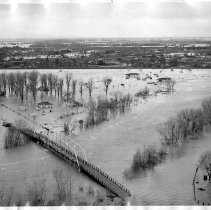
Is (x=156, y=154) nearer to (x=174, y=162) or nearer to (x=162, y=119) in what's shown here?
(x=174, y=162)

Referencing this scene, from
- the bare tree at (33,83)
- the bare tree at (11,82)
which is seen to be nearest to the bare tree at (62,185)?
the bare tree at (33,83)

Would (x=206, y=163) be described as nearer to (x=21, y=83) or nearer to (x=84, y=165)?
(x=84, y=165)

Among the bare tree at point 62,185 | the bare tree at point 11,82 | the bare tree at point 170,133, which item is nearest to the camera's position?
the bare tree at point 62,185

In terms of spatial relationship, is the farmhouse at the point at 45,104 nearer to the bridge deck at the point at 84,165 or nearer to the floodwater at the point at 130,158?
the floodwater at the point at 130,158

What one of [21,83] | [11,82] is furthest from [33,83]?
[11,82]

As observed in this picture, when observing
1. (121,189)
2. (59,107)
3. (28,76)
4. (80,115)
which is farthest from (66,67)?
(121,189)

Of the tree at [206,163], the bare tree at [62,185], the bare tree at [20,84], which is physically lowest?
the bare tree at [62,185]
